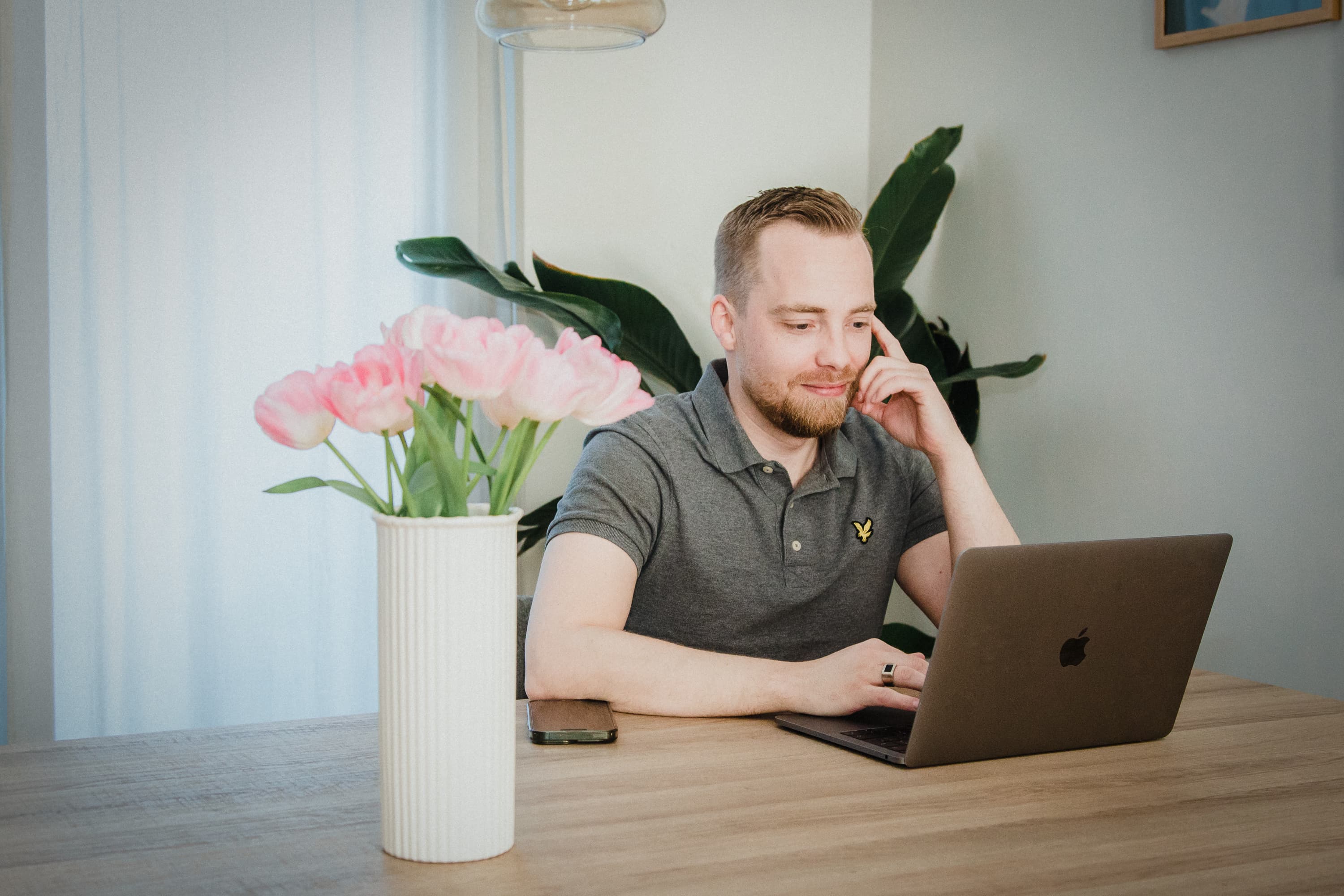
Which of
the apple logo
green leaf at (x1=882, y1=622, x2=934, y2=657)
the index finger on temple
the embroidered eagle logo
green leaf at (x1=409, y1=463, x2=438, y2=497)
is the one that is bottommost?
green leaf at (x1=882, y1=622, x2=934, y2=657)

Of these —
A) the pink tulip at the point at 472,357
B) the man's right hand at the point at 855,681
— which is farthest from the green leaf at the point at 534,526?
the pink tulip at the point at 472,357

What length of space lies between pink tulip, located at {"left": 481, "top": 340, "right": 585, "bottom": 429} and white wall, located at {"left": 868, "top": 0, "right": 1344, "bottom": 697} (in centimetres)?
179

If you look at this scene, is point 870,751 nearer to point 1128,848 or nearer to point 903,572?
point 1128,848

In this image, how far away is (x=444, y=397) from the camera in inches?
35.4

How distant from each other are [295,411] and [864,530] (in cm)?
117

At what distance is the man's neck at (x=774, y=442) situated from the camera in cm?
186

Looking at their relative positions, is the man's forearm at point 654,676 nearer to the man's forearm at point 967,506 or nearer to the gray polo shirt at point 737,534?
the gray polo shirt at point 737,534

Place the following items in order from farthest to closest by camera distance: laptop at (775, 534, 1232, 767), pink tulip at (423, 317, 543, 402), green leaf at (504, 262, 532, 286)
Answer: green leaf at (504, 262, 532, 286), laptop at (775, 534, 1232, 767), pink tulip at (423, 317, 543, 402)

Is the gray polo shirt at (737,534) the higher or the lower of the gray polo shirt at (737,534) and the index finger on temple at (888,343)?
the lower

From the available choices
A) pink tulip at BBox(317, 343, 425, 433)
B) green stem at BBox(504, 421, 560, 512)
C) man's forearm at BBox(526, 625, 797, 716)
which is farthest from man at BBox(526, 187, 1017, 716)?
pink tulip at BBox(317, 343, 425, 433)

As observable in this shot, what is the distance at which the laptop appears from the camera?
1.12 m

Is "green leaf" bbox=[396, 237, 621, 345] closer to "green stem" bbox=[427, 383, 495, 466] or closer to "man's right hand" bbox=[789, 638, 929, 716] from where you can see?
"man's right hand" bbox=[789, 638, 929, 716]

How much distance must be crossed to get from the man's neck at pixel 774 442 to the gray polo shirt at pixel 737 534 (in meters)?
0.02

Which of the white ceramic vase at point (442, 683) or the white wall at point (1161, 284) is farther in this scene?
the white wall at point (1161, 284)
